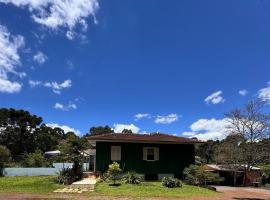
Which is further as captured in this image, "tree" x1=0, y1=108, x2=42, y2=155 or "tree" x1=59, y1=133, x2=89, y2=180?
"tree" x1=0, y1=108, x2=42, y2=155

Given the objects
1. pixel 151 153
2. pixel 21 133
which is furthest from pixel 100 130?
pixel 151 153

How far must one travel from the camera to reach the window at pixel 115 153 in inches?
1208

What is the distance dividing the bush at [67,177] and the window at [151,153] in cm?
692

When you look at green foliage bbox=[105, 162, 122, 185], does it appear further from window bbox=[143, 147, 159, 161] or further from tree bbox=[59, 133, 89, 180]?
window bbox=[143, 147, 159, 161]

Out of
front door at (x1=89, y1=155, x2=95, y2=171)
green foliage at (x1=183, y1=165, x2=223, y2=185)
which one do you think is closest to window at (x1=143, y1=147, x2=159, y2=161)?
green foliage at (x1=183, y1=165, x2=223, y2=185)

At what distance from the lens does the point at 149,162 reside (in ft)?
104

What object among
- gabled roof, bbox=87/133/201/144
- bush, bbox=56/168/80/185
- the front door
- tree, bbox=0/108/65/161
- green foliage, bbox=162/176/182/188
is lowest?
green foliage, bbox=162/176/182/188

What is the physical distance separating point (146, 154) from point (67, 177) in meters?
8.25

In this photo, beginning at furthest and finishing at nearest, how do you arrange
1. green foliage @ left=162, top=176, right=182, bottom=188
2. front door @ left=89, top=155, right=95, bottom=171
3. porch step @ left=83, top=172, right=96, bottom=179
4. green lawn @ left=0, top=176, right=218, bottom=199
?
front door @ left=89, top=155, right=95, bottom=171 → porch step @ left=83, top=172, right=96, bottom=179 → green foliage @ left=162, top=176, right=182, bottom=188 → green lawn @ left=0, top=176, right=218, bottom=199

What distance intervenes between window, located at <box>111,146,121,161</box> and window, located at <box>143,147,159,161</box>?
7.21 ft

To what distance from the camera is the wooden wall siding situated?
30359 mm

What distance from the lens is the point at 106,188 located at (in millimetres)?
22625

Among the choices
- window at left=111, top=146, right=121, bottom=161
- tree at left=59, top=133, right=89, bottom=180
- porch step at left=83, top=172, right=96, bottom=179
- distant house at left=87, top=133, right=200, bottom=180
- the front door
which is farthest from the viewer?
the front door

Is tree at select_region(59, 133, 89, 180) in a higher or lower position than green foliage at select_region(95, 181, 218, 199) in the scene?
higher
